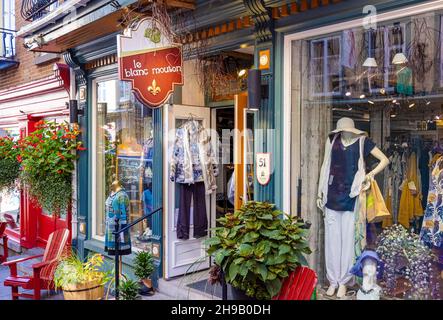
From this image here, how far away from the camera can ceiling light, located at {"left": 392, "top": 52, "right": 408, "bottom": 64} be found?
4266 mm

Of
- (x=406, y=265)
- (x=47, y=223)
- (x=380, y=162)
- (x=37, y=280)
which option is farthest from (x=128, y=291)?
(x=47, y=223)

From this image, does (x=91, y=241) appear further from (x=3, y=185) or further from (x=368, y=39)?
(x=368, y=39)

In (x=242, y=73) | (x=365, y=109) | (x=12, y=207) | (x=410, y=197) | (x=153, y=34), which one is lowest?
(x=12, y=207)

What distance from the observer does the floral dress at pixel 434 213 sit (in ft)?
13.9

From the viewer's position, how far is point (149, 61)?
510cm

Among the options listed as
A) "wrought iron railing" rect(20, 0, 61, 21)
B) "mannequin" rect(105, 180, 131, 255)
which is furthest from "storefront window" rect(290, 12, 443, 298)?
"wrought iron railing" rect(20, 0, 61, 21)

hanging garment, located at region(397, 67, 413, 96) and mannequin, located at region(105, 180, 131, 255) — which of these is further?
mannequin, located at region(105, 180, 131, 255)

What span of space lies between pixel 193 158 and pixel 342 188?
2.23 m

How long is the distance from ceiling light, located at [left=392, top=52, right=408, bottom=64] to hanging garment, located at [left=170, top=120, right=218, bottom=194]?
9.21 feet

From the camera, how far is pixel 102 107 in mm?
7645

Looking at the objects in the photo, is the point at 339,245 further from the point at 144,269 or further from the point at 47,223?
the point at 47,223

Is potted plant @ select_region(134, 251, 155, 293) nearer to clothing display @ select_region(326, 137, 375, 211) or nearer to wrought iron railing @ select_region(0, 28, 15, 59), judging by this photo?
clothing display @ select_region(326, 137, 375, 211)

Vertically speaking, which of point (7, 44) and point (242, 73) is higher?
point (7, 44)

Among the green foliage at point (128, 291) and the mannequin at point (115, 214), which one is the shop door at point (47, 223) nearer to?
the mannequin at point (115, 214)
